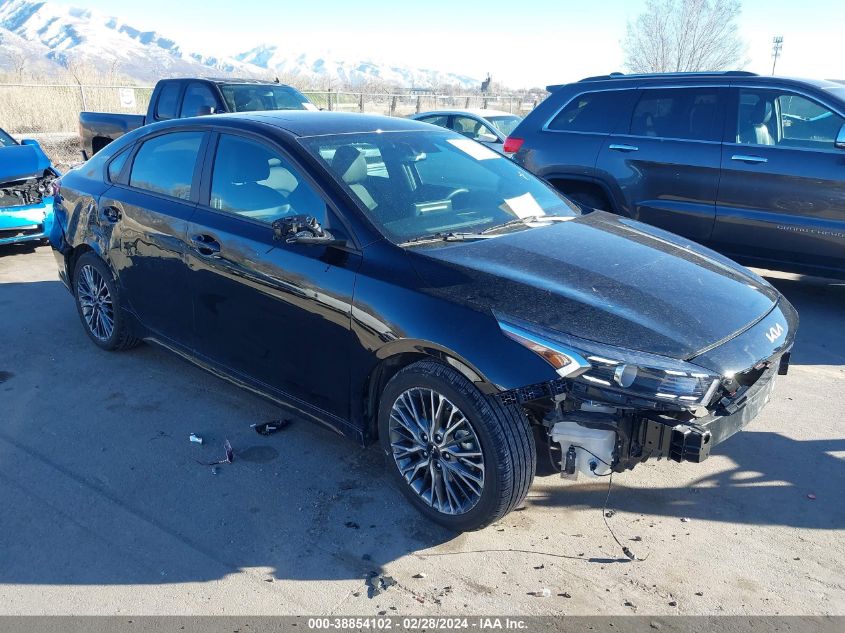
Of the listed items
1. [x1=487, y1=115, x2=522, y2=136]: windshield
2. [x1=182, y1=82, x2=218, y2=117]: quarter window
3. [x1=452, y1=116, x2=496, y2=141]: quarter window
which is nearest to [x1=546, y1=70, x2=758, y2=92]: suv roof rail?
[x1=182, y1=82, x2=218, y2=117]: quarter window

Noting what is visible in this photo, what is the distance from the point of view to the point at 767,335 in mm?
3219

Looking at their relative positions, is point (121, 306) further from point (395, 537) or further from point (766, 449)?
point (766, 449)

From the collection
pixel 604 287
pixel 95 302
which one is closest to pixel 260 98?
pixel 95 302

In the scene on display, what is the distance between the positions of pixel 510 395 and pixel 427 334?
456 millimetres

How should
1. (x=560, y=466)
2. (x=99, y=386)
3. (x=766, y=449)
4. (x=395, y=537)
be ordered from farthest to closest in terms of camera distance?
(x=99, y=386) → (x=766, y=449) → (x=395, y=537) → (x=560, y=466)

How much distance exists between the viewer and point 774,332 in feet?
10.8

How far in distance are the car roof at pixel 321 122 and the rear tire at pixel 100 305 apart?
1339 millimetres

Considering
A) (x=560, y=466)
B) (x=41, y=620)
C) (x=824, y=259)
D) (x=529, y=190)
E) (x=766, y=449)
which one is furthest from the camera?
(x=824, y=259)

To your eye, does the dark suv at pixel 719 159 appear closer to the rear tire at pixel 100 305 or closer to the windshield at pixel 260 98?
the rear tire at pixel 100 305

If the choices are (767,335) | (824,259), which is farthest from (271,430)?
(824,259)

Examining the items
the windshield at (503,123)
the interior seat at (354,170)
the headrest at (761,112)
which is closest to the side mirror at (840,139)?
the headrest at (761,112)

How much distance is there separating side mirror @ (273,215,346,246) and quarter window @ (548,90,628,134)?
4543 millimetres

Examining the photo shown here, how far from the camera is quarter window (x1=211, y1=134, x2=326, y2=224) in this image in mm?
3686

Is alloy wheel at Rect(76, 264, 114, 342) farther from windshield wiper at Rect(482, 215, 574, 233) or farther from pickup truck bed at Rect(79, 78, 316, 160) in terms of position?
pickup truck bed at Rect(79, 78, 316, 160)
